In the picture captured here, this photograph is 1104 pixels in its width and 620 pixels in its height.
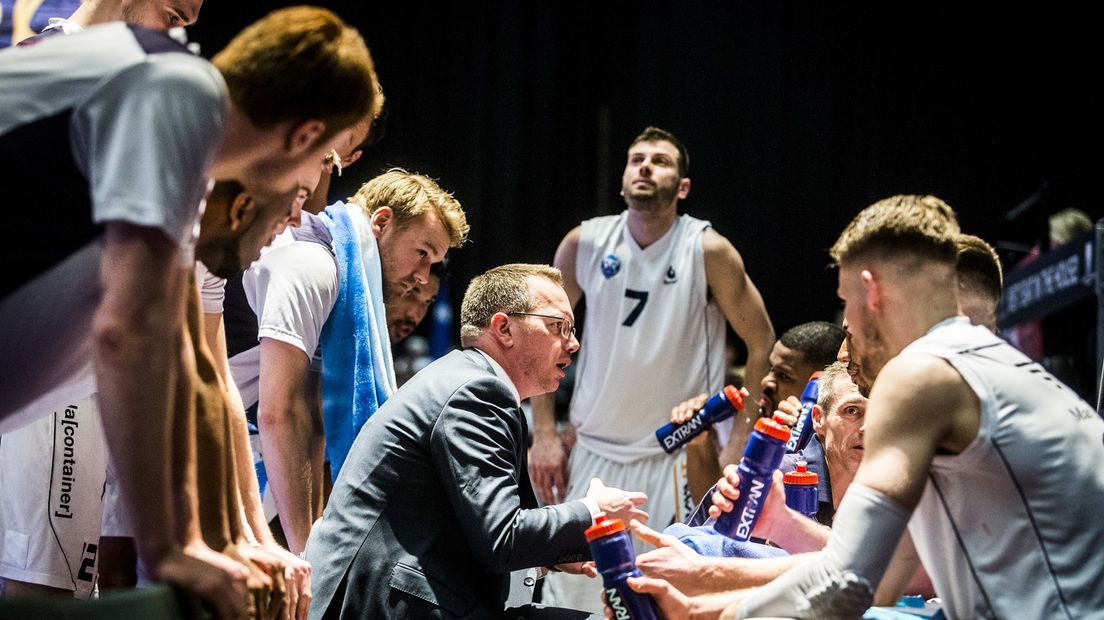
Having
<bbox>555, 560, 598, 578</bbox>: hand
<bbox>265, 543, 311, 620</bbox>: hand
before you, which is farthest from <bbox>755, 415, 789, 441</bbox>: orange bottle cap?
<bbox>265, 543, 311, 620</bbox>: hand

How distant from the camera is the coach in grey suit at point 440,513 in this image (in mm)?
2289

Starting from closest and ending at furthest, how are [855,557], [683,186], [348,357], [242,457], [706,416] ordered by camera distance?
[855,557] < [242,457] < [348,357] < [706,416] < [683,186]

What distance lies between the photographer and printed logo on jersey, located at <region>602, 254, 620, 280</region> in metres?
4.72

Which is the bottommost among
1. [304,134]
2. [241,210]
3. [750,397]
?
[750,397]

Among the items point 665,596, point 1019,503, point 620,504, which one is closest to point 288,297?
point 620,504

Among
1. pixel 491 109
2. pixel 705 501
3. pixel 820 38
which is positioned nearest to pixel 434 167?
pixel 491 109

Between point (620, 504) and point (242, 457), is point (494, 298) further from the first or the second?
point (242, 457)

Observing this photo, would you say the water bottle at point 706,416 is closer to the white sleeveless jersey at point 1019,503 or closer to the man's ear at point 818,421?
the man's ear at point 818,421

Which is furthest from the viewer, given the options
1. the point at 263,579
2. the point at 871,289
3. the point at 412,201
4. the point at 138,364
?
the point at 412,201

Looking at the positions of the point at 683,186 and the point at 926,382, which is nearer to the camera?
the point at 926,382

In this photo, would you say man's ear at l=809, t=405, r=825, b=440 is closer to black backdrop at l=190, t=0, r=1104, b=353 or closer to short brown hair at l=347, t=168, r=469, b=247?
short brown hair at l=347, t=168, r=469, b=247

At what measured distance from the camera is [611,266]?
4727mm

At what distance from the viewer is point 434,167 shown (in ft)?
22.3

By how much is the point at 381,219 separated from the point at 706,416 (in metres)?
1.18
